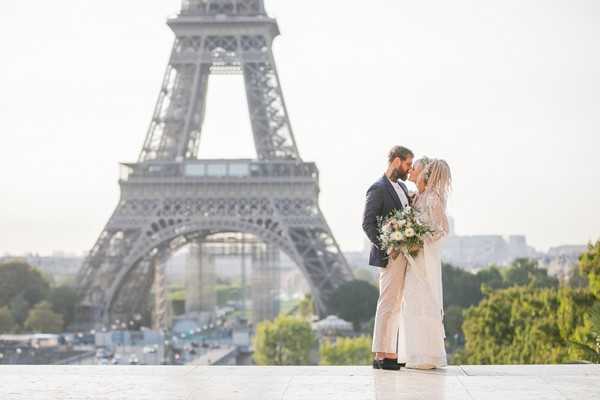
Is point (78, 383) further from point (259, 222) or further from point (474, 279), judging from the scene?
point (474, 279)

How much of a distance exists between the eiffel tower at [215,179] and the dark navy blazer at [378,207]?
139ft

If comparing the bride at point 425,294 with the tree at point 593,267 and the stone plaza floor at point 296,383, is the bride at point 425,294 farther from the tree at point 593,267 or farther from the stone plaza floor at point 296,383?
the tree at point 593,267

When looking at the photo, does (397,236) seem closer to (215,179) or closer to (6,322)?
(215,179)

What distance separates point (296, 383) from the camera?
1068 cm

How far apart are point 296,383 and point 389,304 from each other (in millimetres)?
1350

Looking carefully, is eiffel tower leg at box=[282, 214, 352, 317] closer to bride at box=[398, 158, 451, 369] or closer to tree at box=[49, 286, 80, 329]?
tree at box=[49, 286, 80, 329]

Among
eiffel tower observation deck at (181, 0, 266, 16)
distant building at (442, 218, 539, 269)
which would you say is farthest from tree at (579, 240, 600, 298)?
distant building at (442, 218, 539, 269)

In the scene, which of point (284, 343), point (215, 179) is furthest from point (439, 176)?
point (215, 179)

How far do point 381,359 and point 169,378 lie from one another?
7.04 ft

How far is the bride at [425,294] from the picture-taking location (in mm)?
11281

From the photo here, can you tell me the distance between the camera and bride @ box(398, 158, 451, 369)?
11281 millimetres

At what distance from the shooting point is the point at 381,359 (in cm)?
1145

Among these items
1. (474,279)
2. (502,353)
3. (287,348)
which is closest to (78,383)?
(502,353)

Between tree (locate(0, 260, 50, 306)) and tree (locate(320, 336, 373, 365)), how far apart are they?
25597 millimetres
